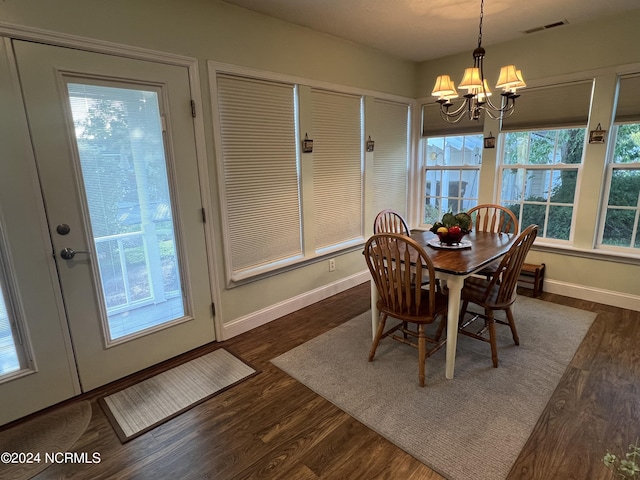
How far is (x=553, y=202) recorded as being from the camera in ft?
11.6

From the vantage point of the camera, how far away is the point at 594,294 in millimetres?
3369

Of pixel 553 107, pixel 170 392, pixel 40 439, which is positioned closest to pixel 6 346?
pixel 40 439

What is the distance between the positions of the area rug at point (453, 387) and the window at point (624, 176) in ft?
3.09

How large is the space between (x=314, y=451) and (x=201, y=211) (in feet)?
5.65

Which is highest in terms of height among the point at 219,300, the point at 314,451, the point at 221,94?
the point at 221,94

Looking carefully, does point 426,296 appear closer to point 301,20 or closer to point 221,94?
point 221,94

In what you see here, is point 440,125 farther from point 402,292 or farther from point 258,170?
point 402,292

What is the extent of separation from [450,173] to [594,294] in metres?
1.94

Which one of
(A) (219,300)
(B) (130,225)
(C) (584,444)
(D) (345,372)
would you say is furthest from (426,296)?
(B) (130,225)

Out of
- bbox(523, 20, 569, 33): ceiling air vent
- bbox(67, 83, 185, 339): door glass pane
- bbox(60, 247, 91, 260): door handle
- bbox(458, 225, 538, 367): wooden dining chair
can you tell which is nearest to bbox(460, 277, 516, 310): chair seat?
bbox(458, 225, 538, 367): wooden dining chair

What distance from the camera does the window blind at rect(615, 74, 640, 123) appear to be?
2.93 meters

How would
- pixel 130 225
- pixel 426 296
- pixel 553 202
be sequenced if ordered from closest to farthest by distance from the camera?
pixel 130 225 → pixel 426 296 → pixel 553 202

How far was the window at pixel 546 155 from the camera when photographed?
3.27 metres

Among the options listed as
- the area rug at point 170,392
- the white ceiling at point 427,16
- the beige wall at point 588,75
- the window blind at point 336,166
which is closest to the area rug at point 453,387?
the area rug at point 170,392
